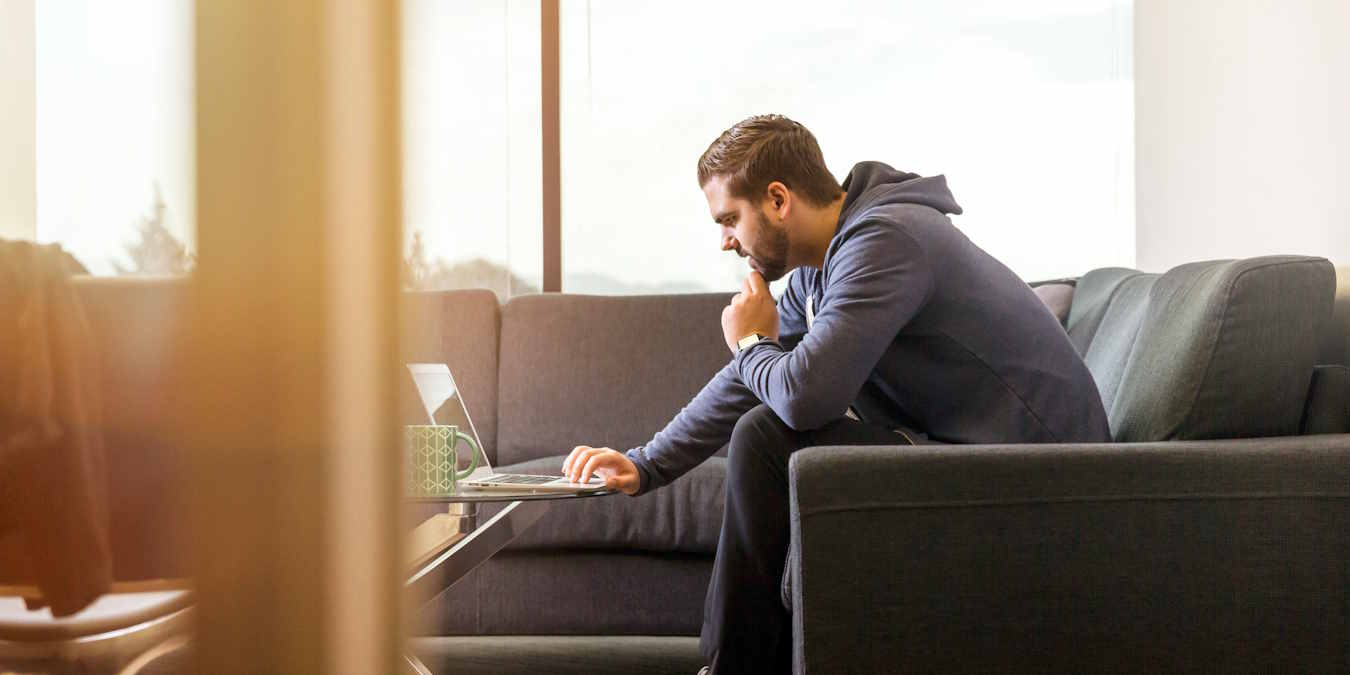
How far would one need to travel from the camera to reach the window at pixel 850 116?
10.9 ft

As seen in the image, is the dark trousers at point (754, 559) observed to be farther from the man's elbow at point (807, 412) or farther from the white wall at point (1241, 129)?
the white wall at point (1241, 129)

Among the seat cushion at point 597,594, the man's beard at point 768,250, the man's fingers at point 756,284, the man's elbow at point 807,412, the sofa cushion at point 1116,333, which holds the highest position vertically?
the man's beard at point 768,250

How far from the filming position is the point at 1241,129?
9.30ft

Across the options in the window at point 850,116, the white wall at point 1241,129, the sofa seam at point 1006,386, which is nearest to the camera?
the sofa seam at point 1006,386

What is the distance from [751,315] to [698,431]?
0.21m

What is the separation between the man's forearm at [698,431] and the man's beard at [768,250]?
18 cm

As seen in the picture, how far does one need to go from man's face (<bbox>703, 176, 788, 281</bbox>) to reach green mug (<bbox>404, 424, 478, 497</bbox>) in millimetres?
565

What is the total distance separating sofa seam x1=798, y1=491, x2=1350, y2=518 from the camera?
1.09 m

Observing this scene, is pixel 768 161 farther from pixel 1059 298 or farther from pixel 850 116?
pixel 850 116

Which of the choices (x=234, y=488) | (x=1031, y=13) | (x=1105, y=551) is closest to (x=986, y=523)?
(x=1105, y=551)

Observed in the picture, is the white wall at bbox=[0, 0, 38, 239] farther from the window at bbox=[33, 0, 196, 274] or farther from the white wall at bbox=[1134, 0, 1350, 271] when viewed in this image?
the white wall at bbox=[1134, 0, 1350, 271]

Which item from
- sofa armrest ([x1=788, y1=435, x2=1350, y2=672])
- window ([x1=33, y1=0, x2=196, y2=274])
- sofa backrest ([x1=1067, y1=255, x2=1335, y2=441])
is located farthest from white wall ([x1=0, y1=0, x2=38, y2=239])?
sofa backrest ([x1=1067, y1=255, x2=1335, y2=441])

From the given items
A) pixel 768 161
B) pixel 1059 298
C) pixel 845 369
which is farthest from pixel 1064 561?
pixel 1059 298

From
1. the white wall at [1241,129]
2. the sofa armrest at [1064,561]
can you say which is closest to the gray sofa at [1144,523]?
the sofa armrest at [1064,561]
